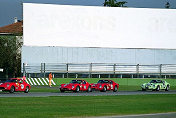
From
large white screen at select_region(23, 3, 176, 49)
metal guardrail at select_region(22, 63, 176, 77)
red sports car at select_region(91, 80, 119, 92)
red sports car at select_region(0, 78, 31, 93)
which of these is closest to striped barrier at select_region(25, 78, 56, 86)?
metal guardrail at select_region(22, 63, 176, 77)

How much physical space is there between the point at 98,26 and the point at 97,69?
303 inches

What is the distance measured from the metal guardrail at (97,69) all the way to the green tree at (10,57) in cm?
1645

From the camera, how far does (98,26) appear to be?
70.4 meters

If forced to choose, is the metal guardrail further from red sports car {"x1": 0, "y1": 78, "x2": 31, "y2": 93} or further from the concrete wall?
red sports car {"x1": 0, "y1": 78, "x2": 31, "y2": 93}

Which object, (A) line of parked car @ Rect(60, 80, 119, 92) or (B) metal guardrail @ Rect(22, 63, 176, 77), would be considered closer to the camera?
(A) line of parked car @ Rect(60, 80, 119, 92)

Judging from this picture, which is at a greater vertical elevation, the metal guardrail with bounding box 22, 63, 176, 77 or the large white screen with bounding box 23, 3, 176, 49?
the large white screen with bounding box 23, 3, 176, 49

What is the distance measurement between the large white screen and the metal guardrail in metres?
4.77

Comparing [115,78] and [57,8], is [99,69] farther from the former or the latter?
[57,8]

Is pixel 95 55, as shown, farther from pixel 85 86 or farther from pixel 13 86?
pixel 13 86

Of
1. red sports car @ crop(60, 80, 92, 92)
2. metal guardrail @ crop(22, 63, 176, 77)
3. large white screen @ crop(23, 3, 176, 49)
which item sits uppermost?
large white screen @ crop(23, 3, 176, 49)

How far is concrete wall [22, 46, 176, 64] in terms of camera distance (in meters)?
68.6

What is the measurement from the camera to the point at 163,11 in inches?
2923

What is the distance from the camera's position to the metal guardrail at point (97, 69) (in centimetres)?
6329

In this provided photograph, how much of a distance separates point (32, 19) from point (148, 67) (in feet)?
56.0
